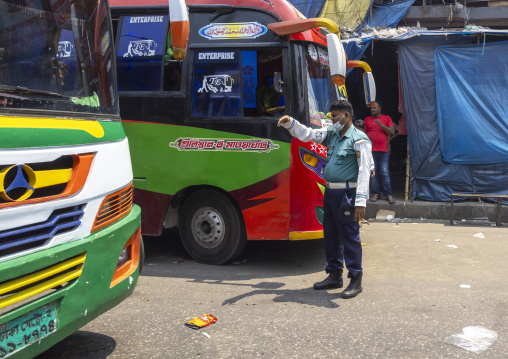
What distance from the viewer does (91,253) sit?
314cm

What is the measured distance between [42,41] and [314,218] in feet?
11.8

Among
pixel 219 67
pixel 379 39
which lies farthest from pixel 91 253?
pixel 379 39

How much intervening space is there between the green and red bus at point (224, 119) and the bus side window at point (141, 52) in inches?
0.5

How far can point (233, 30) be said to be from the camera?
19.9 feet

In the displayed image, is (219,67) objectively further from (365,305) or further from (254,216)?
(365,305)

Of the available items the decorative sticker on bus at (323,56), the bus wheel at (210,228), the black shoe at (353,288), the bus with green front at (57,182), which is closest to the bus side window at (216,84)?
the bus wheel at (210,228)

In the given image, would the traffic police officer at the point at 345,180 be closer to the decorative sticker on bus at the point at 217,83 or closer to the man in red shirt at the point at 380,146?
the decorative sticker on bus at the point at 217,83

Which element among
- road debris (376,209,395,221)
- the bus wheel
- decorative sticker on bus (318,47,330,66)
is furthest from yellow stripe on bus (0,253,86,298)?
road debris (376,209,395,221)

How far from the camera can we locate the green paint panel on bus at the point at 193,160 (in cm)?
597

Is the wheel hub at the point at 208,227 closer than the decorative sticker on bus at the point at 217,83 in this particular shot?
No

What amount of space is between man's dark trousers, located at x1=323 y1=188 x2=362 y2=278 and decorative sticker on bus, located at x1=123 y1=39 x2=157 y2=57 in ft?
8.66

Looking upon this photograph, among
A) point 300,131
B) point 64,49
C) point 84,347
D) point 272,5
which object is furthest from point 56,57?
point 272,5

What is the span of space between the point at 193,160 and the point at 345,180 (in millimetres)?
1840

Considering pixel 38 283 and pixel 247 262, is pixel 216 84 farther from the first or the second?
pixel 38 283
